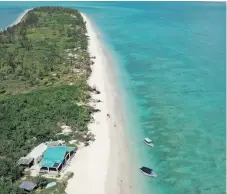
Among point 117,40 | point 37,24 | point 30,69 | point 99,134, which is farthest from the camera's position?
point 37,24

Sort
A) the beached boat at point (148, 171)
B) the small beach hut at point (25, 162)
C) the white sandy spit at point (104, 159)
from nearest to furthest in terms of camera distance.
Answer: the white sandy spit at point (104, 159)
the beached boat at point (148, 171)
the small beach hut at point (25, 162)

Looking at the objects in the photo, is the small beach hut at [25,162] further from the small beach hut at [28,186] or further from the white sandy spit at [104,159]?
the white sandy spit at [104,159]

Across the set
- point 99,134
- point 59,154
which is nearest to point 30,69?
point 99,134

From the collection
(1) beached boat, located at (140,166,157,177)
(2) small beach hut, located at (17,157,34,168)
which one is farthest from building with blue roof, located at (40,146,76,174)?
(1) beached boat, located at (140,166,157,177)

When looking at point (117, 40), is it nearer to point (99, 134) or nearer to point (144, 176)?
point (99, 134)

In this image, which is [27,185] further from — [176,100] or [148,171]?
[176,100]

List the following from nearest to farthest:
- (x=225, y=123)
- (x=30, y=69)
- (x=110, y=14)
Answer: (x=225, y=123), (x=30, y=69), (x=110, y=14)

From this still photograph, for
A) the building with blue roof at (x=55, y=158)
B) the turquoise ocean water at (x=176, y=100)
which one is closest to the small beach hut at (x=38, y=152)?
the building with blue roof at (x=55, y=158)
